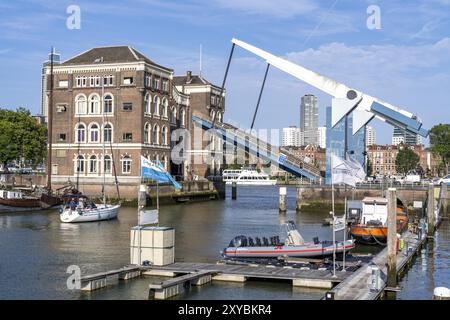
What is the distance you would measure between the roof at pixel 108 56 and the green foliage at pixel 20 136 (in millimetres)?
18592

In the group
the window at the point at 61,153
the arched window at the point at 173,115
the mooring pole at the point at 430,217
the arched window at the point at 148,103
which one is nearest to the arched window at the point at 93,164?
the window at the point at 61,153

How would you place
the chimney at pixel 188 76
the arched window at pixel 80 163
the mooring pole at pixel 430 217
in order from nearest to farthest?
the mooring pole at pixel 430 217, the arched window at pixel 80 163, the chimney at pixel 188 76

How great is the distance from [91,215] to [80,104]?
94.6 ft

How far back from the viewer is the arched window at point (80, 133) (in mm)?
78125

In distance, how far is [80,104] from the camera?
7844 centimetres

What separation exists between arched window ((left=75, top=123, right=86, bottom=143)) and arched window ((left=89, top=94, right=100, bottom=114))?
7.21 ft

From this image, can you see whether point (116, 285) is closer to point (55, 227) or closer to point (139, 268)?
point (139, 268)

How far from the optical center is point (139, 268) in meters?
27.2

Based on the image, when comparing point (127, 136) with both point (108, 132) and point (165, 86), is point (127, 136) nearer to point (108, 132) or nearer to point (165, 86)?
point (108, 132)

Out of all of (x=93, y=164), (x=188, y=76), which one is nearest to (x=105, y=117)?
(x=93, y=164)

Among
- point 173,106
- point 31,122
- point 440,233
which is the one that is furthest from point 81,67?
point 440,233

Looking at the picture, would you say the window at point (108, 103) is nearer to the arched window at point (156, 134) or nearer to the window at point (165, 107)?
the arched window at point (156, 134)

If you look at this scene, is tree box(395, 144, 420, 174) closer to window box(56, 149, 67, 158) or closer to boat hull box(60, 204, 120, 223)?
window box(56, 149, 67, 158)

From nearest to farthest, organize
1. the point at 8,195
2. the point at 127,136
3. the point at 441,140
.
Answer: the point at 8,195, the point at 127,136, the point at 441,140
